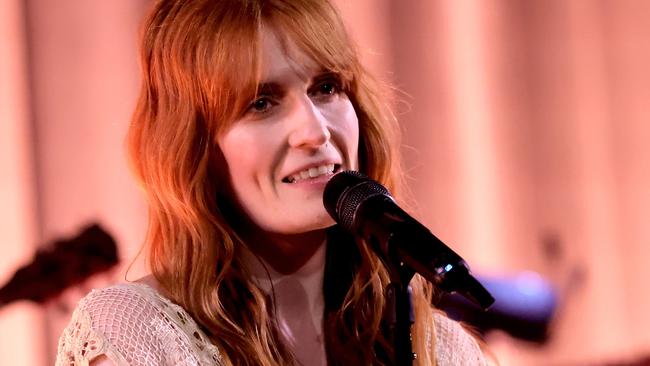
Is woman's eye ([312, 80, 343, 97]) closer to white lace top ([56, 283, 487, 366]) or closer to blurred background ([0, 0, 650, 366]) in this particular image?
white lace top ([56, 283, 487, 366])

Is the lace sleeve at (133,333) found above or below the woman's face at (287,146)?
below

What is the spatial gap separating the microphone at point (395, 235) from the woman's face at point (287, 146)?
17cm

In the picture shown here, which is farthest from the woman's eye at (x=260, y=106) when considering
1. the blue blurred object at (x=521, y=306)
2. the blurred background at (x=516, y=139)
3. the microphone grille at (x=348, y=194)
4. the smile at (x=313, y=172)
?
the blue blurred object at (x=521, y=306)

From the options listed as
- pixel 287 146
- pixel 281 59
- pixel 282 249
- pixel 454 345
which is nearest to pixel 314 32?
pixel 281 59

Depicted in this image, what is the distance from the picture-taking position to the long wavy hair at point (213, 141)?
1432mm

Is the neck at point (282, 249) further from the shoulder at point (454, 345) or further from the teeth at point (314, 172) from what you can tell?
the shoulder at point (454, 345)

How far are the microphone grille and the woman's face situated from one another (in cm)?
16

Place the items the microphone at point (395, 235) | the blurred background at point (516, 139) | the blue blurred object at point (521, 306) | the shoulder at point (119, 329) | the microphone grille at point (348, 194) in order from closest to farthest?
the microphone at point (395, 235) → the microphone grille at point (348, 194) → the shoulder at point (119, 329) → the blurred background at point (516, 139) → the blue blurred object at point (521, 306)

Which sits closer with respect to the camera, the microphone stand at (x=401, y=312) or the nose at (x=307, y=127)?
the microphone stand at (x=401, y=312)

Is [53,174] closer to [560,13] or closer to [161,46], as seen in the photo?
[161,46]

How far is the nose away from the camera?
1389mm

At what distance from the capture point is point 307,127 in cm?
140

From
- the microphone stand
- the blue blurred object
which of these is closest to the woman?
the microphone stand

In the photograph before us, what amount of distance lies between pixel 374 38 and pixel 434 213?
503mm
